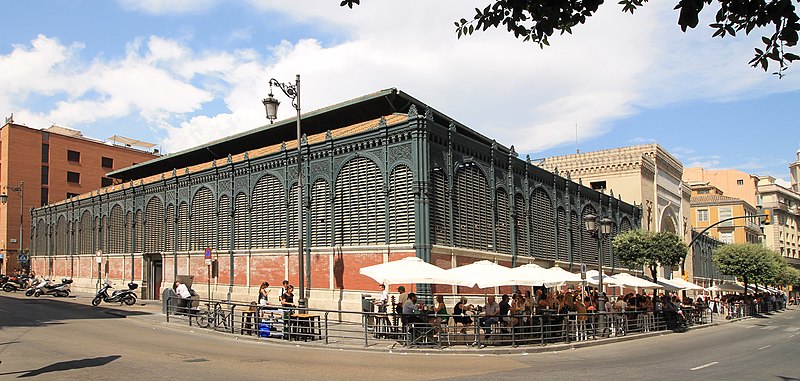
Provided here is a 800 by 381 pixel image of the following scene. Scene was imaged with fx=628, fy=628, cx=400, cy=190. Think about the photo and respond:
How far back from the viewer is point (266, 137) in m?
35.1

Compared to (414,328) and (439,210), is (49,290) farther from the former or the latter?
(414,328)

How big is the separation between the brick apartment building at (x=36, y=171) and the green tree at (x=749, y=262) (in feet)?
210

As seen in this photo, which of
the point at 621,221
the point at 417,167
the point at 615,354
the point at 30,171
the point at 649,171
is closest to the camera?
the point at 615,354

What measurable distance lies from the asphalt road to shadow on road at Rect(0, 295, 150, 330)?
0.64 metres

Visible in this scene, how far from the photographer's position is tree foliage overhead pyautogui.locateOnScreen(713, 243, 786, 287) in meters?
51.9

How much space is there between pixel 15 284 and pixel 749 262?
188 ft

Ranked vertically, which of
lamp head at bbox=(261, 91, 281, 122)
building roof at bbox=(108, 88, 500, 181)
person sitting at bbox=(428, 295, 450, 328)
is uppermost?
building roof at bbox=(108, 88, 500, 181)

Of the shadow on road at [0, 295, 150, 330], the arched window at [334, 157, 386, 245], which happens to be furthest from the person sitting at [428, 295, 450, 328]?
the shadow on road at [0, 295, 150, 330]

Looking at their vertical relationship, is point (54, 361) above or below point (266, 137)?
below

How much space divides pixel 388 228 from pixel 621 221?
1156 inches

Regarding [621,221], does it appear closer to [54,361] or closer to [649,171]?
[649,171]

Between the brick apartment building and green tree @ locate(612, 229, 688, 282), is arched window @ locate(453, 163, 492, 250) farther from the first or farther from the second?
the brick apartment building

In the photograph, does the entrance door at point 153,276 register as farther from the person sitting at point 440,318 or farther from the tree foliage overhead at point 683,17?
the tree foliage overhead at point 683,17

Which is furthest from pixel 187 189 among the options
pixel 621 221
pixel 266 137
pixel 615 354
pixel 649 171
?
pixel 649 171
